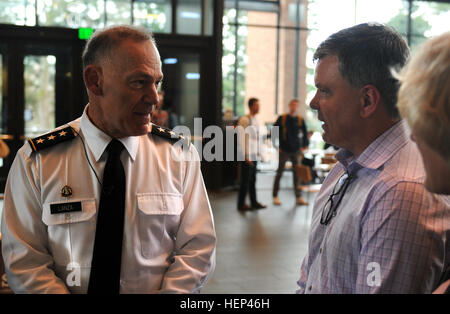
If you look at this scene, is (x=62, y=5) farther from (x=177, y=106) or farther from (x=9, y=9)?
(x=177, y=106)

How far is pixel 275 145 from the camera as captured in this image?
10.4m

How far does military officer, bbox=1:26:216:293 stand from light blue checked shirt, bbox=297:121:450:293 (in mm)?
532

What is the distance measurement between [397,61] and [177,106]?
8605 millimetres

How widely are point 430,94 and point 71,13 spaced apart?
9116 millimetres

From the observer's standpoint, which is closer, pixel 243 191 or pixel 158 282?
pixel 158 282

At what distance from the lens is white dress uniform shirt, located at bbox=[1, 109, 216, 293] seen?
5.39 feet

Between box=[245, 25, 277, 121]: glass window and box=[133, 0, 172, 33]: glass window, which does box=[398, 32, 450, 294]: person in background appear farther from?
box=[245, 25, 277, 121]: glass window

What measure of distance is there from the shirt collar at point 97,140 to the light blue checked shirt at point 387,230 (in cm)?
75

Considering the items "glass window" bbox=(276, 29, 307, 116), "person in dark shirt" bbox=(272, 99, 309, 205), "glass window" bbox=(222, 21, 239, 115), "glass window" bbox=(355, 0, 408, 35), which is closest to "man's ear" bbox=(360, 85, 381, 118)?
"person in dark shirt" bbox=(272, 99, 309, 205)

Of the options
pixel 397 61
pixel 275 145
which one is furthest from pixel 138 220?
pixel 275 145

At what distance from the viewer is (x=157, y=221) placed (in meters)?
1.71

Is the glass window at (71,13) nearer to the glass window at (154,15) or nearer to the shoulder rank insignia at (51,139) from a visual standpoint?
the glass window at (154,15)

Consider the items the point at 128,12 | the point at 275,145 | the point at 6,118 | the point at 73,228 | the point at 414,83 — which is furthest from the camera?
the point at 275,145
